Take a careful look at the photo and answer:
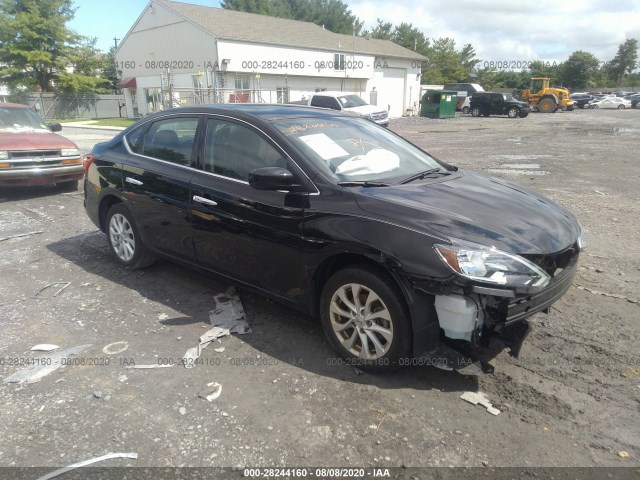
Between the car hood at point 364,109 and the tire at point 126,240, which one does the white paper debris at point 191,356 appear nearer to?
the tire at point 126,240

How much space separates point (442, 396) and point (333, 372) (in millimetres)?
735

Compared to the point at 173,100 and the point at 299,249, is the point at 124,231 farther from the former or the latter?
the point at 173,100

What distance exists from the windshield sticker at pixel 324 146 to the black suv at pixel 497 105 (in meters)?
34.6

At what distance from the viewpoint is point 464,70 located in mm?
71438

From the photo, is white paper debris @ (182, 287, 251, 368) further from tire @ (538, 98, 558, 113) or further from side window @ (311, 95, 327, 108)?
tire @ (538, 98, 558, 113)

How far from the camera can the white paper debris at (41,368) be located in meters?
3.20

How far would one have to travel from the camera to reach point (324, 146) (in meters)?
3.64

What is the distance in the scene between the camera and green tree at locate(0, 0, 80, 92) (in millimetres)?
36844

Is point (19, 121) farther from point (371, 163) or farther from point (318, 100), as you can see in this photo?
point (318, 100)

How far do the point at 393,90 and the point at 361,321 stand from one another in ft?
140

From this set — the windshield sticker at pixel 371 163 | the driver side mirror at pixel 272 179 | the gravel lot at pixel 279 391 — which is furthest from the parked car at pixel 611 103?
the driver side mirror at pixel 272 179

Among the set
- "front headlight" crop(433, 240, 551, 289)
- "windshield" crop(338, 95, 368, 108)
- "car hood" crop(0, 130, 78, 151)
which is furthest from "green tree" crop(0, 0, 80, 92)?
"front headlight" crop(433, 240, 551, 289)

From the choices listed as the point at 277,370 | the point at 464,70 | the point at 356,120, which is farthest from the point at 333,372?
the point at 464,70

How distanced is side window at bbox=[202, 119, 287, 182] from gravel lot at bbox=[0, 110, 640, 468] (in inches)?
48.7
